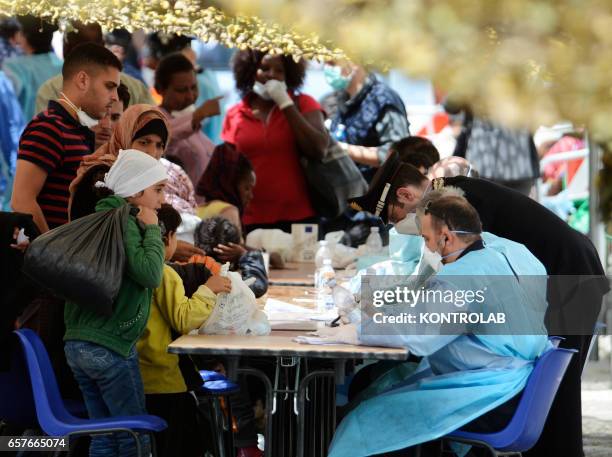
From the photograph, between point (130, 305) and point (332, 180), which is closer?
point (130, 305)

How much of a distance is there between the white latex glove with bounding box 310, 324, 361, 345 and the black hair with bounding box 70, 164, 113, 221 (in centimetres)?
91

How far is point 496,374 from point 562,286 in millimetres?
1090

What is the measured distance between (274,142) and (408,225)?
245 cm

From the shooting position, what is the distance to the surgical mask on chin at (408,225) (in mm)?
4270

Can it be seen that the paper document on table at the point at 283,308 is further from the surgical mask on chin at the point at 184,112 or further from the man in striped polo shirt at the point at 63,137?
the surgical mask on chin at the point at 184,112

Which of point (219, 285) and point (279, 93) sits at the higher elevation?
point (279, 93)

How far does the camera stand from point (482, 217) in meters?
4.28

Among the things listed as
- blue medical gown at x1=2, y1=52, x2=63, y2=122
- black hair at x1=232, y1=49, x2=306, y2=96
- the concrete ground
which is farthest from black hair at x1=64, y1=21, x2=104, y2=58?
the concrete ground

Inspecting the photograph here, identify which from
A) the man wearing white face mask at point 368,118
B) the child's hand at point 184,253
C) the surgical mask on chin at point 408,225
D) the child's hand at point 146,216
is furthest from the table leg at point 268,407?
the man wearing white face mask at point 368,118

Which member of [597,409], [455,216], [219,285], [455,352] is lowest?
[597,409]

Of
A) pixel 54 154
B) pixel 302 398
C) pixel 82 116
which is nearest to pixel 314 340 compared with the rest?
pixel 302 398

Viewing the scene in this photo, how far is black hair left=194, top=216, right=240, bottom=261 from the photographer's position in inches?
197

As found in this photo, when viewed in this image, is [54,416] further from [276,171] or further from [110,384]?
[276,171]

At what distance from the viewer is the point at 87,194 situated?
3748 mm
